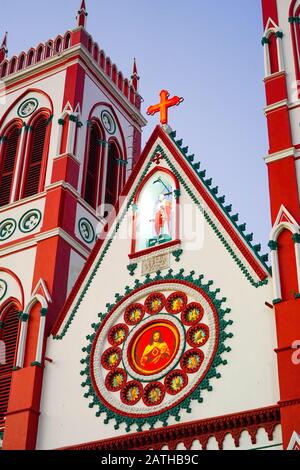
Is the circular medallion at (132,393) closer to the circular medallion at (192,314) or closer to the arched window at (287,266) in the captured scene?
the circular medallion at (192,314)

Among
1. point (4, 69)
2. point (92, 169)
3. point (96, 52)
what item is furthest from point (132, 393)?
point (4, 69)

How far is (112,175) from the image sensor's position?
24531 mm

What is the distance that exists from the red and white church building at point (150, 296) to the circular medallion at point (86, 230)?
0.05m

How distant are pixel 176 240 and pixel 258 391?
4.35m

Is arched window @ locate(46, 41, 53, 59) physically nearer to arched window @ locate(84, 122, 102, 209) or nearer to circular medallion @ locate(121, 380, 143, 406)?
arched window @ locate(84, 122, 102, 209)

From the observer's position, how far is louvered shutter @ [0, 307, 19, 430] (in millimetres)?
18766

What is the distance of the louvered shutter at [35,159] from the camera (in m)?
A: 22.4

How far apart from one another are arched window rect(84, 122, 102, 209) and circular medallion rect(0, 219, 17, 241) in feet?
7.17

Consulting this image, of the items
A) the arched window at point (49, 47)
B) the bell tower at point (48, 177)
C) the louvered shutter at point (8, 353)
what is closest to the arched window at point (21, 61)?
the bell tower at point (48, 177)

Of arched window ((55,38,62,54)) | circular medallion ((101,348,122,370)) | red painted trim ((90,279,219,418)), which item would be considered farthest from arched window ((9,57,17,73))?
circular medallion ((101,348,122,370))
